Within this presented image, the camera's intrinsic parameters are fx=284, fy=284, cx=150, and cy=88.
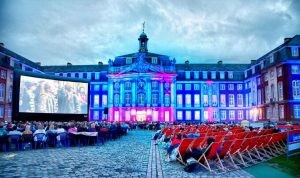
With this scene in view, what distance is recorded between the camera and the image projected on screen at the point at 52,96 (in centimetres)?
2623

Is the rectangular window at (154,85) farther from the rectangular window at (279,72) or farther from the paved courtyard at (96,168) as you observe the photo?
the paved courtyard at (96,168)

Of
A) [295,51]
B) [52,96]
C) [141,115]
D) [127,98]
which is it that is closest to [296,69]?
[295,51]

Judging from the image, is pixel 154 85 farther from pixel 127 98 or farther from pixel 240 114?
pixel 240 114

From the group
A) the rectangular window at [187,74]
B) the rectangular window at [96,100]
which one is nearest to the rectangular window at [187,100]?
the rectangular window at [187,74]

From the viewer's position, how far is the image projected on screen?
1033 inches

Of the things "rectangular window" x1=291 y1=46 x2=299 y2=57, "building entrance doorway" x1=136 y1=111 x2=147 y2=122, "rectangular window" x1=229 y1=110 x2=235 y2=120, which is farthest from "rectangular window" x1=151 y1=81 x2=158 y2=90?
"rectangular window" x1=291 y1=46 x2=299 y2=57

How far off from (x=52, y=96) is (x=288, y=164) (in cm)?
2394

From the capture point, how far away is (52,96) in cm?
2869

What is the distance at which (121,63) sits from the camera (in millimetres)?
57125

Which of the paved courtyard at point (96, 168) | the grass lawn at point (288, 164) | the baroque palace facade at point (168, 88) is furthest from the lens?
the baroque palace facade at point (168, 88)

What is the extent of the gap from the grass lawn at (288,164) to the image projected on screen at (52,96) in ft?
72.9

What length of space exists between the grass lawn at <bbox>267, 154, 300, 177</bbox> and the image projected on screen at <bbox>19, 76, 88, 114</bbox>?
22.2 m

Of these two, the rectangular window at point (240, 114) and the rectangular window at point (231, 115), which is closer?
the rectangular window at point (240, 114)

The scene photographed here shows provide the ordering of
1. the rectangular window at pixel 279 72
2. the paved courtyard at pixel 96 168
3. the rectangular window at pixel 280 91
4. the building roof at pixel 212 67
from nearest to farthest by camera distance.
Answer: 1. the paved courtyard at pixel 96 168
2. the rectangular window at pixel 280 91
3. the rectangular window at pixel 279 72
4. the building roof at pixel 212 67
